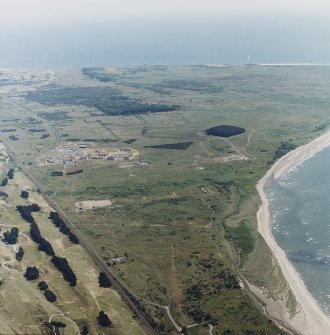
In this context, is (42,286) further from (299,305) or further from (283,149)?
(283,149)

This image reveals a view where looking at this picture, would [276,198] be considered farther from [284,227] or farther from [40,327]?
[40,327]

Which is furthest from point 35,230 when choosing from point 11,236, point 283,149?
point 283,149

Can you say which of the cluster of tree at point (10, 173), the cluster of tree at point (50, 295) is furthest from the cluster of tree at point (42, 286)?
the cluster of tree at point (10, 173)

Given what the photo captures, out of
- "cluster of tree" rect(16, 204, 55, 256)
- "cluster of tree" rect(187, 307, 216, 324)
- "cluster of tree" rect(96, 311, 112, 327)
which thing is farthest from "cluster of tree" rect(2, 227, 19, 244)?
A: "cluster of tree" rect(187, 307, 216, 324)

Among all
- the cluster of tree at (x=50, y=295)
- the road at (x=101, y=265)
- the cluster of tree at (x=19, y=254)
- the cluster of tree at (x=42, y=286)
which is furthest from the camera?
the cluster of tree at (x=19, y=254)

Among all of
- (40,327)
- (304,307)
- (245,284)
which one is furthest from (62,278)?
(304,307)

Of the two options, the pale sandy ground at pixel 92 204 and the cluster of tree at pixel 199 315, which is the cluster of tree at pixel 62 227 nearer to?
the pale sandy ground at pixel 92 204

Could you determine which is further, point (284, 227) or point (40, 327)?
point (284, 227)
